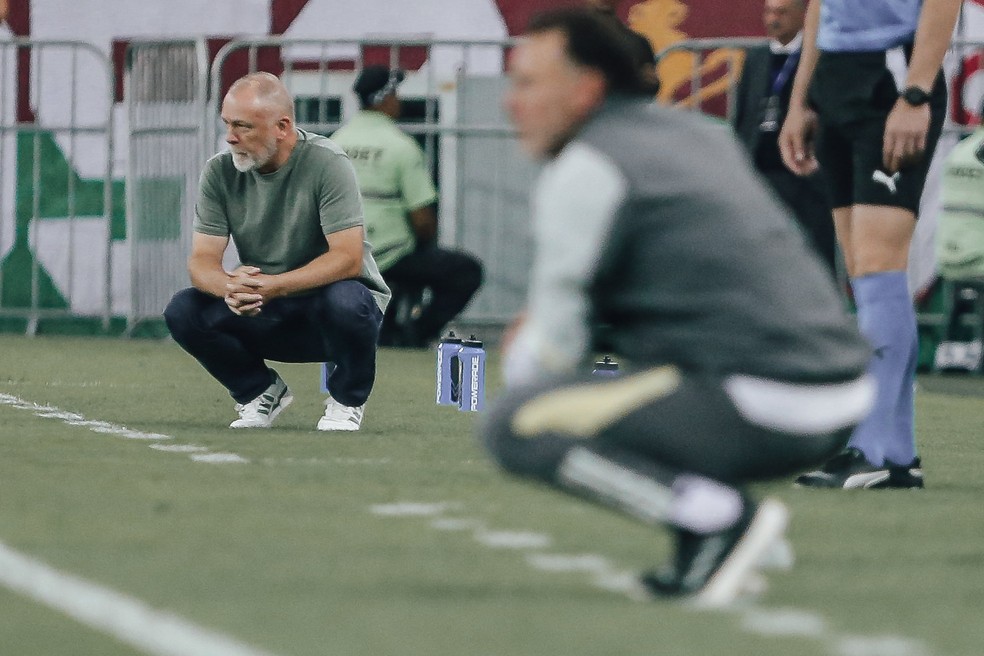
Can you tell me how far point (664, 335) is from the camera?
11.7 ft

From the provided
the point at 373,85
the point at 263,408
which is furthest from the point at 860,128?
the point at 373,85

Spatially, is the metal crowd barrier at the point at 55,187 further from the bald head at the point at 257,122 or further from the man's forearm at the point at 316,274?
the man's forearm at the point at 316,274

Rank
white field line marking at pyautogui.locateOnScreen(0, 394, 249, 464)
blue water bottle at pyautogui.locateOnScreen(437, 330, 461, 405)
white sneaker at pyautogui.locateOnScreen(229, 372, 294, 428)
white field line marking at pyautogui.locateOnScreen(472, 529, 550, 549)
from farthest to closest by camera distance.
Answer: blue water bottle at pyautogui.locateOnScreen(437, 330, 461, 405), white sneaker at pyautogui.locateOnScreen(229, 372, 294, 428), white field line marking at pyautogui.locateOnScreen(0, 394, 249, 464), white field line marking at pyautogui.locateOnScreen(472, 529, 550, 549)

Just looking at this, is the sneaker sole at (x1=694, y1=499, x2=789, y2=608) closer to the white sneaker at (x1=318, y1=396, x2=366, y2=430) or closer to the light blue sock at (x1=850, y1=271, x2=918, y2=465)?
the light blue sock at (x1=850, y1=271, x2=918, y2=465)

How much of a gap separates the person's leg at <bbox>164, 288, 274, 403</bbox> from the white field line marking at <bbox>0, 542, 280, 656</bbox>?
311 cm

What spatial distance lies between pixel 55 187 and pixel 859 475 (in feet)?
27.8

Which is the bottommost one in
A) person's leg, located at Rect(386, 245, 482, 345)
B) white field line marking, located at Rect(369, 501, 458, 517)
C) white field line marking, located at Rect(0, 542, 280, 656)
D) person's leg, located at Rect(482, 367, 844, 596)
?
person's leg, located at Rect(386, 245, 482, 345)

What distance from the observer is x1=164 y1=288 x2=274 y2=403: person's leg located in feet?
23.0

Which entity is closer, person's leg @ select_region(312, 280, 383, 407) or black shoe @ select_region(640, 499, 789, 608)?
black shoe @ select_region(640, 499, 789, 608)

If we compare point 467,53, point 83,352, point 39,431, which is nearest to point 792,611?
point 39,431

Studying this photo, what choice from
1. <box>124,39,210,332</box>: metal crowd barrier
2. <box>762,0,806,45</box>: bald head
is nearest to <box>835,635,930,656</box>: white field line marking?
<box>762,0,806,45</box>: bald head

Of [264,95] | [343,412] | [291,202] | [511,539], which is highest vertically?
[264,95]

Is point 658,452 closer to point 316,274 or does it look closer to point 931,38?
point 931,38

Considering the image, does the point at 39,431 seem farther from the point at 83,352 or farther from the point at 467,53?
the point at 467,53
